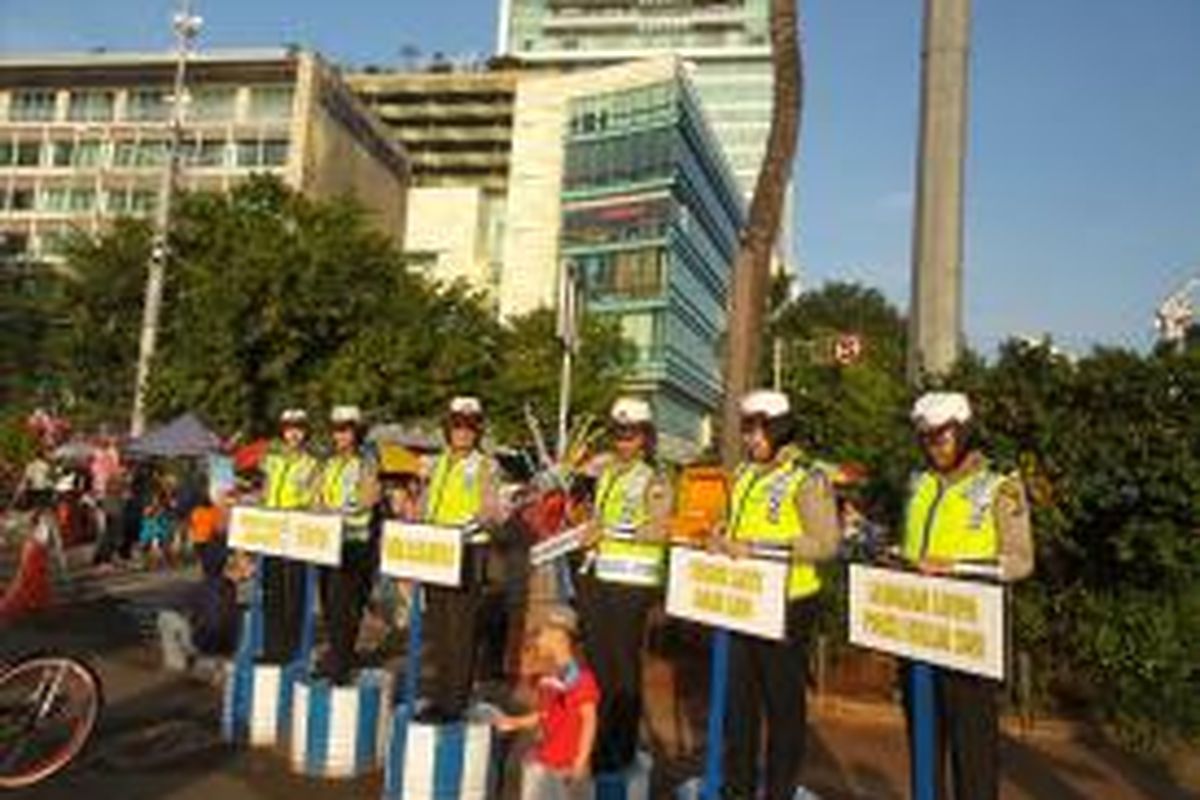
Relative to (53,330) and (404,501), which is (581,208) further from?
(404,501)

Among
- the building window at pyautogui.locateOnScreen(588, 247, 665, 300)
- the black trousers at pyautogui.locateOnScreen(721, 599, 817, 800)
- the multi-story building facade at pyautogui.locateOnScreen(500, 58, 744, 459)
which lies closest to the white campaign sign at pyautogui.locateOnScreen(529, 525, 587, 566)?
the black trousers at pyautogui.locateOnScreen(721, 599, 817, 800)

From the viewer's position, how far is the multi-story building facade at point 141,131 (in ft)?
317

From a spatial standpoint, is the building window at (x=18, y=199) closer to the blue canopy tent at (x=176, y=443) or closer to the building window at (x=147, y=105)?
the building window at (x=147, y=105)

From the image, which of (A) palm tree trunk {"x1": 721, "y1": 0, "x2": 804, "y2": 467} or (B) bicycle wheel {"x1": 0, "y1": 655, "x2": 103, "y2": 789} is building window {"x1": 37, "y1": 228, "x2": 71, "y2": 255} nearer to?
(A) palm tree trunk {"x1": 721, "y1": 0, "x2": 804, "y2": 467}

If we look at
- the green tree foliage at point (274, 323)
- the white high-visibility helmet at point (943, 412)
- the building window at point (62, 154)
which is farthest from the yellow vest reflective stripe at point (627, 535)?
the building window at point (62, 154)

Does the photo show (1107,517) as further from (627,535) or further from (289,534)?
(289,534)

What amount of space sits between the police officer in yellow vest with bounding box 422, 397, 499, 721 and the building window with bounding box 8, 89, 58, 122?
100 m

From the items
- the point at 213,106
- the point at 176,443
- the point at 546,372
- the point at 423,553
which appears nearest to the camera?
the point at 423,553

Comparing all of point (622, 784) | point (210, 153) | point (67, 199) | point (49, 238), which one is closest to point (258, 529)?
point (622, 784)

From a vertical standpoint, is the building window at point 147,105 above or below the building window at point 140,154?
above

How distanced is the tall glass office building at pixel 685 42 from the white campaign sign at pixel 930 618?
155327 mm

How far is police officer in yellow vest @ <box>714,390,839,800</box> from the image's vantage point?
730 cm

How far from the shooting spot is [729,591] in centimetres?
713

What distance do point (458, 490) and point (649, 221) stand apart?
8203 cm
